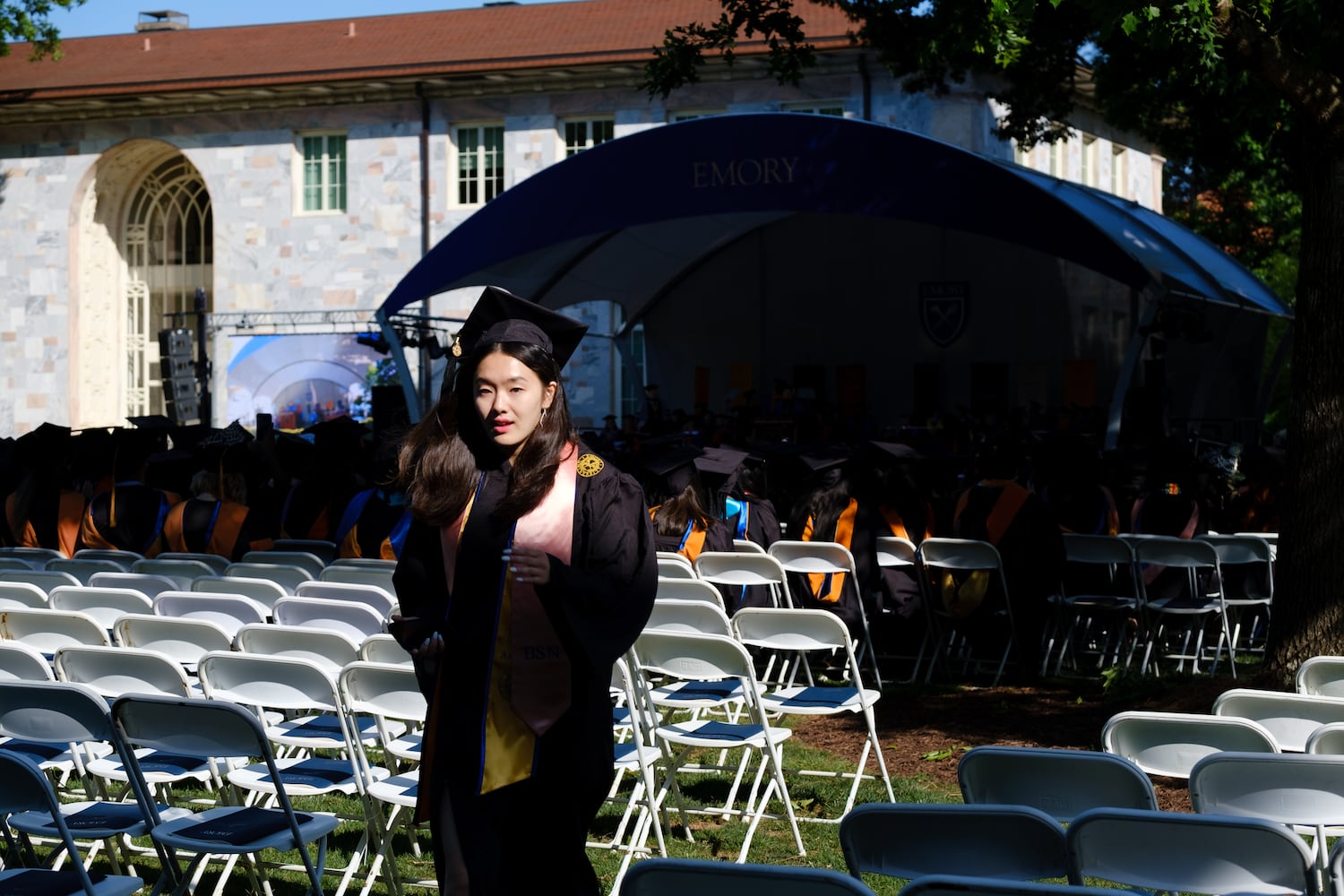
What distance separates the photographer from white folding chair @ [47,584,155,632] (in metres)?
5.91

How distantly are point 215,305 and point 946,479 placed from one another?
22994 millimetres

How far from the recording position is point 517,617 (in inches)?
121

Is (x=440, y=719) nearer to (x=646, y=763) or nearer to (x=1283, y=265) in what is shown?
(x=646, y=763)

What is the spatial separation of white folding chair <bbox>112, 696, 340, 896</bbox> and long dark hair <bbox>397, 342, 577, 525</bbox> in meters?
0.88

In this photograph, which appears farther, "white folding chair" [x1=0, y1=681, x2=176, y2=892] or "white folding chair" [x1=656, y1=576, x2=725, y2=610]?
"white folding chair" [x1=656, y1=576, x2=725, y2=610]

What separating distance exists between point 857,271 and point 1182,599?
16.2m

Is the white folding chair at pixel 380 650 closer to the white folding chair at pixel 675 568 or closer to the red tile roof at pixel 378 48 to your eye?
the white folding chair at pixel 675 568

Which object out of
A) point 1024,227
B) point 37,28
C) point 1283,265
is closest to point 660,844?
point 1024,227

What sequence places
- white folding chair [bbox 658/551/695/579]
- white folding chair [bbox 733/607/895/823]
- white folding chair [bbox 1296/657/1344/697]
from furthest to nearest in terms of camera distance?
white folding chair [bbox 658/551/695/579] < white folding chair [bbox 733/607/895/823] < white folding chair [bbox 1296/657/1344/697]

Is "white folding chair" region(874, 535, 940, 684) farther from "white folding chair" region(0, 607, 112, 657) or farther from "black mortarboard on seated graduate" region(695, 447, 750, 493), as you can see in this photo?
"white folding chair" region(0, 607, 112, 657)

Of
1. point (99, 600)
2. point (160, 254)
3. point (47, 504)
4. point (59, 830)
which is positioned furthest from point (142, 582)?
point (160, 254)

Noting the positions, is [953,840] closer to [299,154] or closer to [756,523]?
[756,523]

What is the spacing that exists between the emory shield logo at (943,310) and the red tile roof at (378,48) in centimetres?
575

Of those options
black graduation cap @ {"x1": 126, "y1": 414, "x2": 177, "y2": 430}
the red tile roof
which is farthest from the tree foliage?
black graduation cap @ {"x1": 126, "y1": 414, "x2": 177, "y2": 430}
